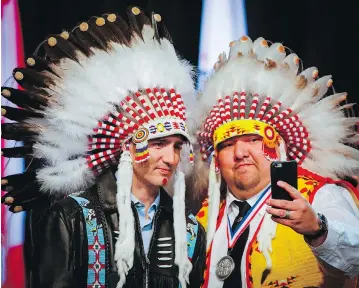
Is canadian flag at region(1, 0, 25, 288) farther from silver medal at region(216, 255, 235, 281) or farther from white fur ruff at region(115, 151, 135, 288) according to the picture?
silver medal at region(216, 255, 235, 281)

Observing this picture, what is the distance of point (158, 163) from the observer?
2.78m

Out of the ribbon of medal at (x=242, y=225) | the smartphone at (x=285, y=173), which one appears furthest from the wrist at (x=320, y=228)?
the ribbon of medal at (x=242, y=225)

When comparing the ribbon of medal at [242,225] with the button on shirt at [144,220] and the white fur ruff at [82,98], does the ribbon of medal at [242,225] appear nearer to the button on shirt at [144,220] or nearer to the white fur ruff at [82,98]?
the button on shirt at [144,220]

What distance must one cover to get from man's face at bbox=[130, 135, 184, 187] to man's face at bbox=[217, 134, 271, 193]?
0.31m

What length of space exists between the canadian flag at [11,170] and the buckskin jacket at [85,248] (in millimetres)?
263

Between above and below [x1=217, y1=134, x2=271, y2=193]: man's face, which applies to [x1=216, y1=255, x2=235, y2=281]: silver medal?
below

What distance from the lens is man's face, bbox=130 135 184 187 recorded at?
109 inches

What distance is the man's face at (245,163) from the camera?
9.61 ft

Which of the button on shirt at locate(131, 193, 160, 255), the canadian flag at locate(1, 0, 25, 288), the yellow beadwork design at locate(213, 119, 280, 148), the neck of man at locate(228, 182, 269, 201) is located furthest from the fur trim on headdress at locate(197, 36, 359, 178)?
the canadian flag at locate(1, 0, 25, 288)

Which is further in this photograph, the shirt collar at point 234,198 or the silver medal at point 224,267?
the shirt collar at point 234,198

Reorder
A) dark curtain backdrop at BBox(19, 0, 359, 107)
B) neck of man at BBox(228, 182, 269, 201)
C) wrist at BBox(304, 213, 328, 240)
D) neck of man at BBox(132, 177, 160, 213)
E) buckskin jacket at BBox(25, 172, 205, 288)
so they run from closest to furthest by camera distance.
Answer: wrist at BBox(304, 213, 328, 240) < buckskin jacket at BBox(25, 172, 205, 288) < neck of man at BBox(132, 177, 160, 213) < neck of man at BBox(228, 182, 269, 201) < dark curtain backdrop at BBox(19, 0, 359, 107)

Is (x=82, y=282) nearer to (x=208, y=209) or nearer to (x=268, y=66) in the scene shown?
(x=208, y=209)

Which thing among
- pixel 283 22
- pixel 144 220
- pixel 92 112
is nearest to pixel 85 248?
pixel 144 220

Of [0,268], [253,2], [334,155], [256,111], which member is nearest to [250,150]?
[256,111]
